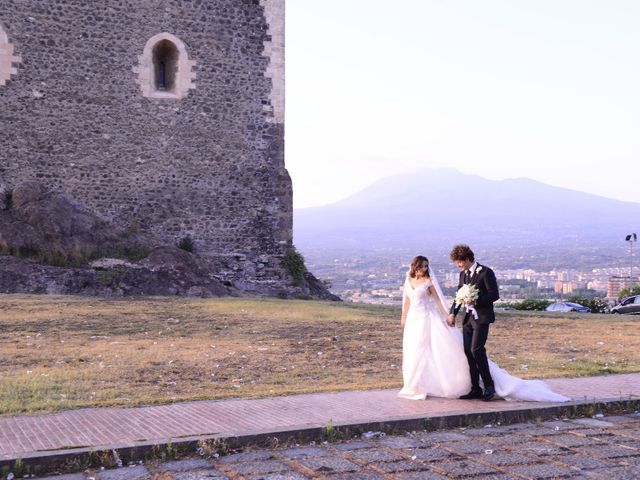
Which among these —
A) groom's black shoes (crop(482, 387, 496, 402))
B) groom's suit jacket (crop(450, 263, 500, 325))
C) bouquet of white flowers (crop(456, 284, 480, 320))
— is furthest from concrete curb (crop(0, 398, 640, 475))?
bouquet of white flowers (crop(456, 284, 480, 320))

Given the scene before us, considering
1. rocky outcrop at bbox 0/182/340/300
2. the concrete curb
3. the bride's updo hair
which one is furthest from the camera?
rocky outcrop at bbox 0/182/340/300

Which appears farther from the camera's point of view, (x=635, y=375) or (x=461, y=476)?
(x=635, y=375)

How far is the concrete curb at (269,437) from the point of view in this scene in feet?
19.6

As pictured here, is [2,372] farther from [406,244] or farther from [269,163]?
[406,244]

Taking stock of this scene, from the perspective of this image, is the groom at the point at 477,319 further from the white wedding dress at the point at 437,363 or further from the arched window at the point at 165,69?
the arched window at the point at 165,69

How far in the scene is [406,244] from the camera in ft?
586

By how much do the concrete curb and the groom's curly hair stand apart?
1.86m

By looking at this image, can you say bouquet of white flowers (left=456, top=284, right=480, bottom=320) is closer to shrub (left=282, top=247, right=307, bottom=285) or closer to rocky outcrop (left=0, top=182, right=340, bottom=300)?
rocky outcrop (left=0, top=182, right=340, bottom=300)

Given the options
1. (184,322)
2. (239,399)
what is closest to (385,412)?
(239,399)

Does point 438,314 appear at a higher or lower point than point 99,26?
lower

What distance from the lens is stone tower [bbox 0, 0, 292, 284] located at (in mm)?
20531

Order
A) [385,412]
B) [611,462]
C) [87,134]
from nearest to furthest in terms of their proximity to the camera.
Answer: [611,462]
[385,412]
[87,134]

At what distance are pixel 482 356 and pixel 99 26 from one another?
51.8 feet

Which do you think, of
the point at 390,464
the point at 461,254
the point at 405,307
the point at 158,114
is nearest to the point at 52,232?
the point at 158,114
